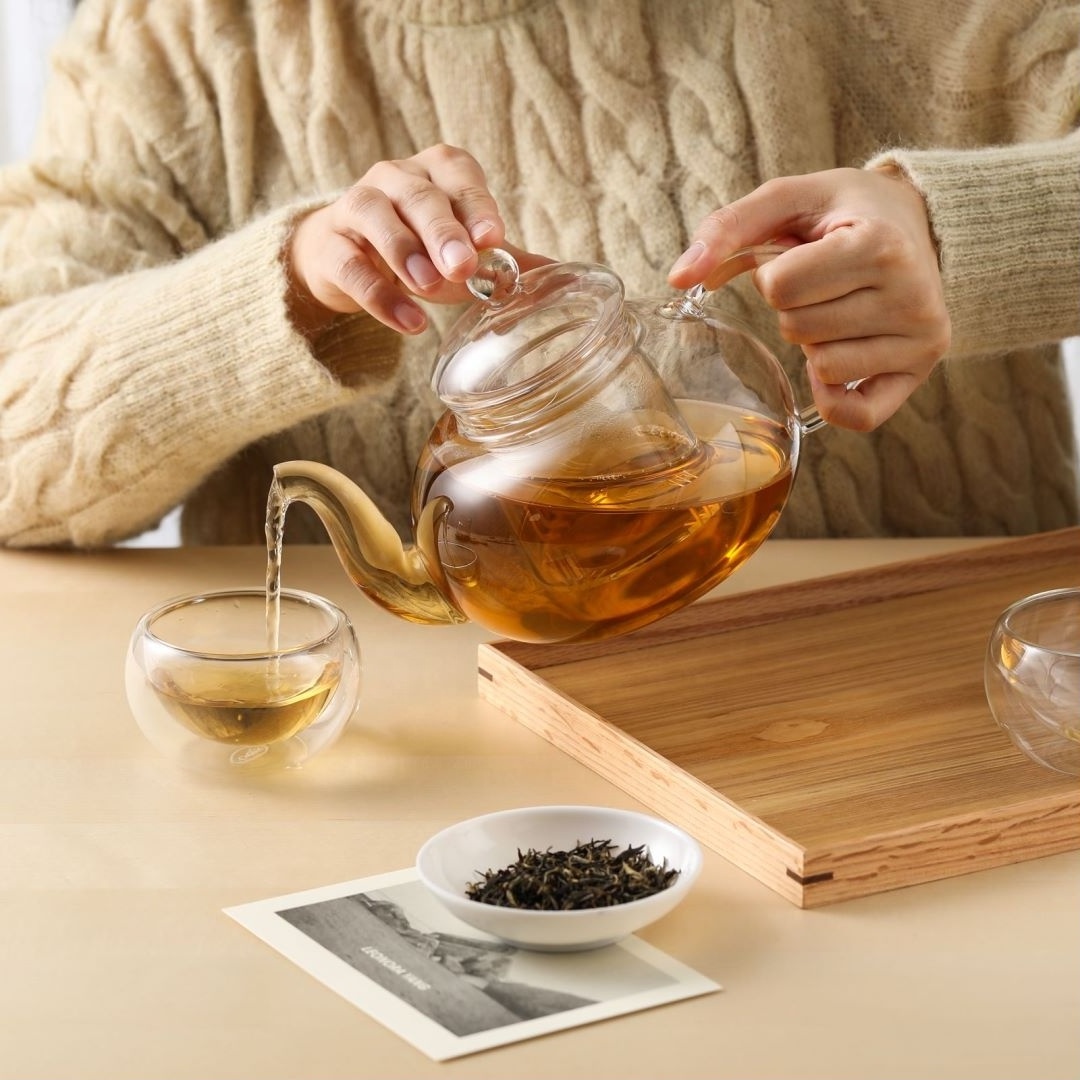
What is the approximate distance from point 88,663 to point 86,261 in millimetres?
494

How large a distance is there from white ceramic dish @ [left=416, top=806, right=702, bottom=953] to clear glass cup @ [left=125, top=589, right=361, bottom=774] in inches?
5.0

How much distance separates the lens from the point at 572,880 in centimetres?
63

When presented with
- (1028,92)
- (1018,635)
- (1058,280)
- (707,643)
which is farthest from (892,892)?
(1028,92)

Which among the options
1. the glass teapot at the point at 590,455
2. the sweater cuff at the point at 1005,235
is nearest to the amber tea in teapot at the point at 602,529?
the glass teapot at the point at 590,455

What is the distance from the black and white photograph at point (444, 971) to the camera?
57cm

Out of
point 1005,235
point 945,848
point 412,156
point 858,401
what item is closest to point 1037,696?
point 945,848

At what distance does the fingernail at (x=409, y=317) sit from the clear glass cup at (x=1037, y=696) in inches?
14.2

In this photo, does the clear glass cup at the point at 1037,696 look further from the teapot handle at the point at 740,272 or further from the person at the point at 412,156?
the person at the point at 412,156

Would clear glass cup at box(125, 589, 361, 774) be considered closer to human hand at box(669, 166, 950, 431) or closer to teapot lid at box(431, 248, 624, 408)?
teapot lid at box(431, 248, 624, 408)

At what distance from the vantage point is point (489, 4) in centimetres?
127

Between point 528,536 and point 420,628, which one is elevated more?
point 528,536

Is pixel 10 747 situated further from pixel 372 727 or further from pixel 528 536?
pixel 528 536

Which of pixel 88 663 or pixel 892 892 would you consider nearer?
pixel 892 892

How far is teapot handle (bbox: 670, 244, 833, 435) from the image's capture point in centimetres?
79
